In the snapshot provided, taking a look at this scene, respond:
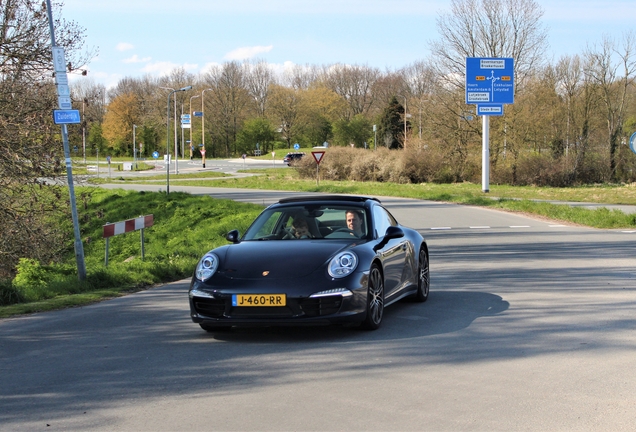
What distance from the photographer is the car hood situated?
7.42 metres

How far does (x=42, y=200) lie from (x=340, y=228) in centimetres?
1342

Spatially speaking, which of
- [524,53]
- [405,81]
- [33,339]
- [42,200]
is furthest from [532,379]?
[405,81]

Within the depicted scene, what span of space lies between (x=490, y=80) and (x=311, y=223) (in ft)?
97.4

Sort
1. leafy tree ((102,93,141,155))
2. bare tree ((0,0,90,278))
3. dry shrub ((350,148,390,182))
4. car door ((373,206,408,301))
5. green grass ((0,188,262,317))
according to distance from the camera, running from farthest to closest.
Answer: leafy tree ((102,93,141,155)) < dry shrub ((350,148,390,182)) < bare tree ((0,0,90,278)) < green grass ((0,188,262,317)) < car door ((373,206,408,301))

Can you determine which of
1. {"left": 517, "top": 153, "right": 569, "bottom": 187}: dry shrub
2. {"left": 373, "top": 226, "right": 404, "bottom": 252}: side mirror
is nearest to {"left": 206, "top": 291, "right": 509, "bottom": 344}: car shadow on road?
{"left": 373, "top": 226, "right": 404, "bottom": 252}: side mirror

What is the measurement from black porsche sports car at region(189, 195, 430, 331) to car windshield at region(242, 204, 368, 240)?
0.01 metres

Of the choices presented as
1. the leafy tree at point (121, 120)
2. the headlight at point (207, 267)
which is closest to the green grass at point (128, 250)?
the headlight at point (207, 267)

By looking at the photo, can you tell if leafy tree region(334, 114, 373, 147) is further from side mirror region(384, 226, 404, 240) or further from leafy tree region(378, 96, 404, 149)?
side mirror region(384, 226, 404, 240)

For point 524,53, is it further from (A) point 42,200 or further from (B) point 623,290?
(B) point 623,290

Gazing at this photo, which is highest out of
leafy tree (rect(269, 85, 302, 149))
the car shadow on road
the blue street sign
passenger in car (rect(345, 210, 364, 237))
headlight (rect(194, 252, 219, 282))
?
leafy tree (rect(269, 85, 302, 149))

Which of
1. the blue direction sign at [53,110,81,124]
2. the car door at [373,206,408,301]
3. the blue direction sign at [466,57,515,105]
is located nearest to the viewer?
the car door at [373,206,408,301]

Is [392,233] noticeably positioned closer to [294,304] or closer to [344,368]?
[294,304]

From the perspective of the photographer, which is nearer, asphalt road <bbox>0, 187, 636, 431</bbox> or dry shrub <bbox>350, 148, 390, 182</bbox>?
asphalt road <bbox>0, 187, 636, 431</bbox>

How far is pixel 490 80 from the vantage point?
120ft
